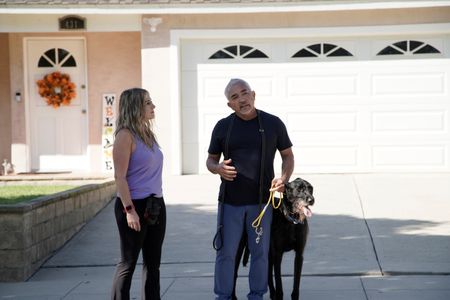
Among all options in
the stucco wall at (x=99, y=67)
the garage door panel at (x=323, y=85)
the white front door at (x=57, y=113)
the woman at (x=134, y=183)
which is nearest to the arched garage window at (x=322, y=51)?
the garage door panel at (x=323, y=85)

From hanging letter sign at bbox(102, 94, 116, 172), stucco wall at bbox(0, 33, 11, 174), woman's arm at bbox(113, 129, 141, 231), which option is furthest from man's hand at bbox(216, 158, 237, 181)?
stucco wall at bbox(0, 33, 11, 174)

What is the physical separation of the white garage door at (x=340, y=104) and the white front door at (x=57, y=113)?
256 cm

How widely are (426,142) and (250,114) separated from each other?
7.93m

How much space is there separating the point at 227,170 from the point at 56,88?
952 centimetres

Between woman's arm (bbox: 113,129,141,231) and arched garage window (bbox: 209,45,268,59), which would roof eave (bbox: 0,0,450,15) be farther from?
woman's arm (bbox: 113,129,141,231)

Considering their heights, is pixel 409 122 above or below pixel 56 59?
below

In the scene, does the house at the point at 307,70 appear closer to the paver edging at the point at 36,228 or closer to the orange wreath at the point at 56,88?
the orange wreath at the point at 56,88

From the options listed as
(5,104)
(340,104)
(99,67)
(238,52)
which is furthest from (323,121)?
(5,104)

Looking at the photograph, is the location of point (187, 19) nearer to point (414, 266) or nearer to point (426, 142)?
point (426, 142)

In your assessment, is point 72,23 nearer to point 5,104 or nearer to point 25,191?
point 5,104

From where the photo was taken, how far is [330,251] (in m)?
8.63

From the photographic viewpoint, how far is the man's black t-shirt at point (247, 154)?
6090mm

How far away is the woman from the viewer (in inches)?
226

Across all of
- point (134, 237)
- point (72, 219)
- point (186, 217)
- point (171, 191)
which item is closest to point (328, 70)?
point (171, 191)
